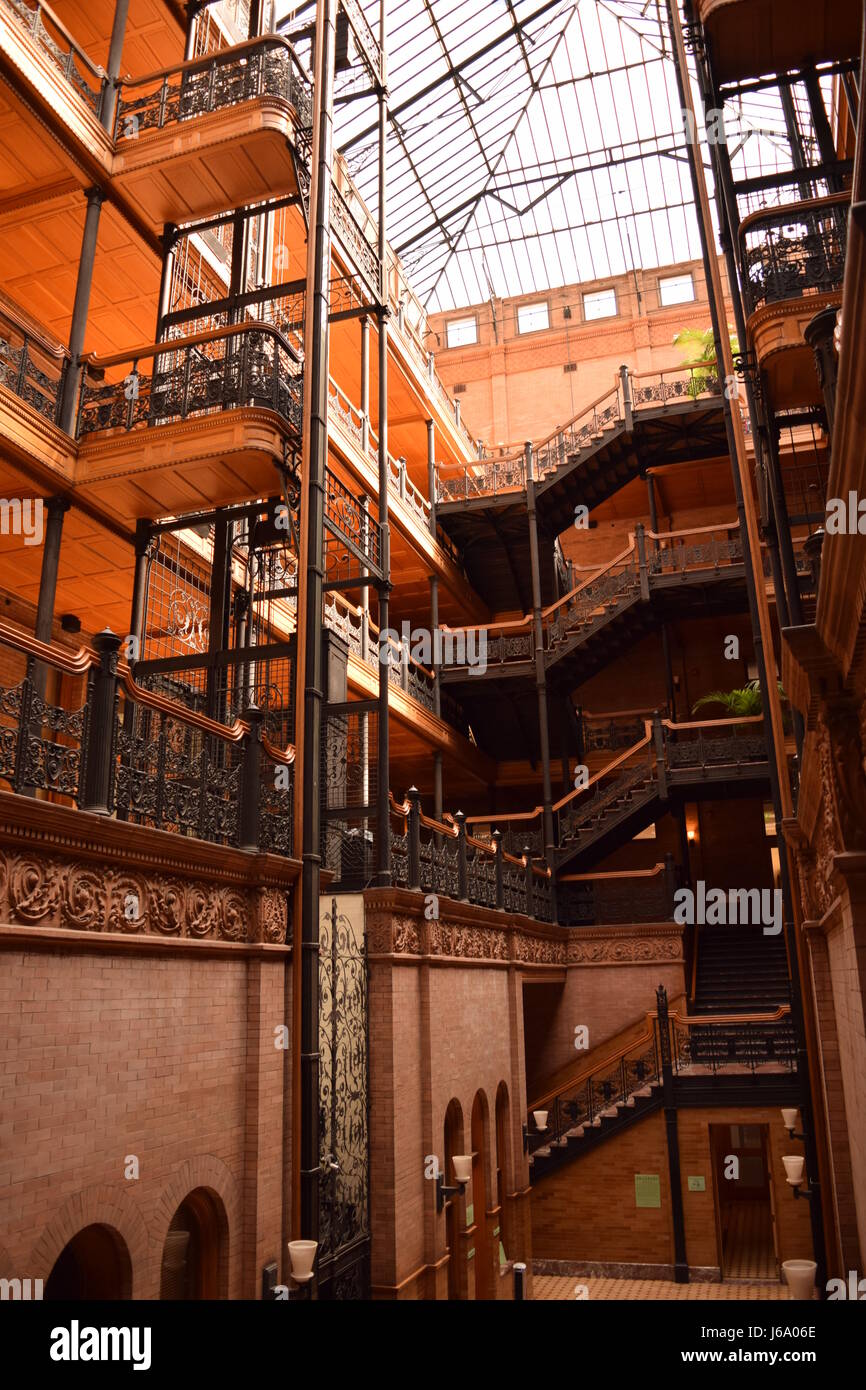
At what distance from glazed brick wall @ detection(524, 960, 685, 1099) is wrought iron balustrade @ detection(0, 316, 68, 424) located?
538 inches

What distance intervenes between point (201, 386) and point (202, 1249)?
9.51 m

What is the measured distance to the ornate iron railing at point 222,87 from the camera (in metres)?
13.5

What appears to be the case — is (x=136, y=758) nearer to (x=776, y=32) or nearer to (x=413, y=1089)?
(x=413, y=1089)

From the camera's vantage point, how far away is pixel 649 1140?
17422 millimetres

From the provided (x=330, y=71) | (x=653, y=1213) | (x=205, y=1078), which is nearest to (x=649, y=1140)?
(x=653, y=1213)

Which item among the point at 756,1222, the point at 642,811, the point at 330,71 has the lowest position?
the point at 756,1222

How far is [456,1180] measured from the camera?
1212cm

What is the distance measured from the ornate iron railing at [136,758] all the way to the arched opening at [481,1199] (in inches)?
261

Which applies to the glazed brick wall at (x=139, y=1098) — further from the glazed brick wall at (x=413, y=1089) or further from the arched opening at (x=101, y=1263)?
the glazed brick wall at (x=413, y=1089)

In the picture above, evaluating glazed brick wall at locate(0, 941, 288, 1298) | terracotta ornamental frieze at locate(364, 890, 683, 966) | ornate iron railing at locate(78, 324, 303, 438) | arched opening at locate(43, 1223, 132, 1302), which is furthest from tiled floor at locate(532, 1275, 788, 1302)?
ornate iron railing at locate(78, 324, 303, 438)

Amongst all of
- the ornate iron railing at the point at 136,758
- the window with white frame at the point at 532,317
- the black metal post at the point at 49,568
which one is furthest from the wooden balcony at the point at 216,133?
the window with white frame at the point at 532,317

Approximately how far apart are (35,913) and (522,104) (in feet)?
106
